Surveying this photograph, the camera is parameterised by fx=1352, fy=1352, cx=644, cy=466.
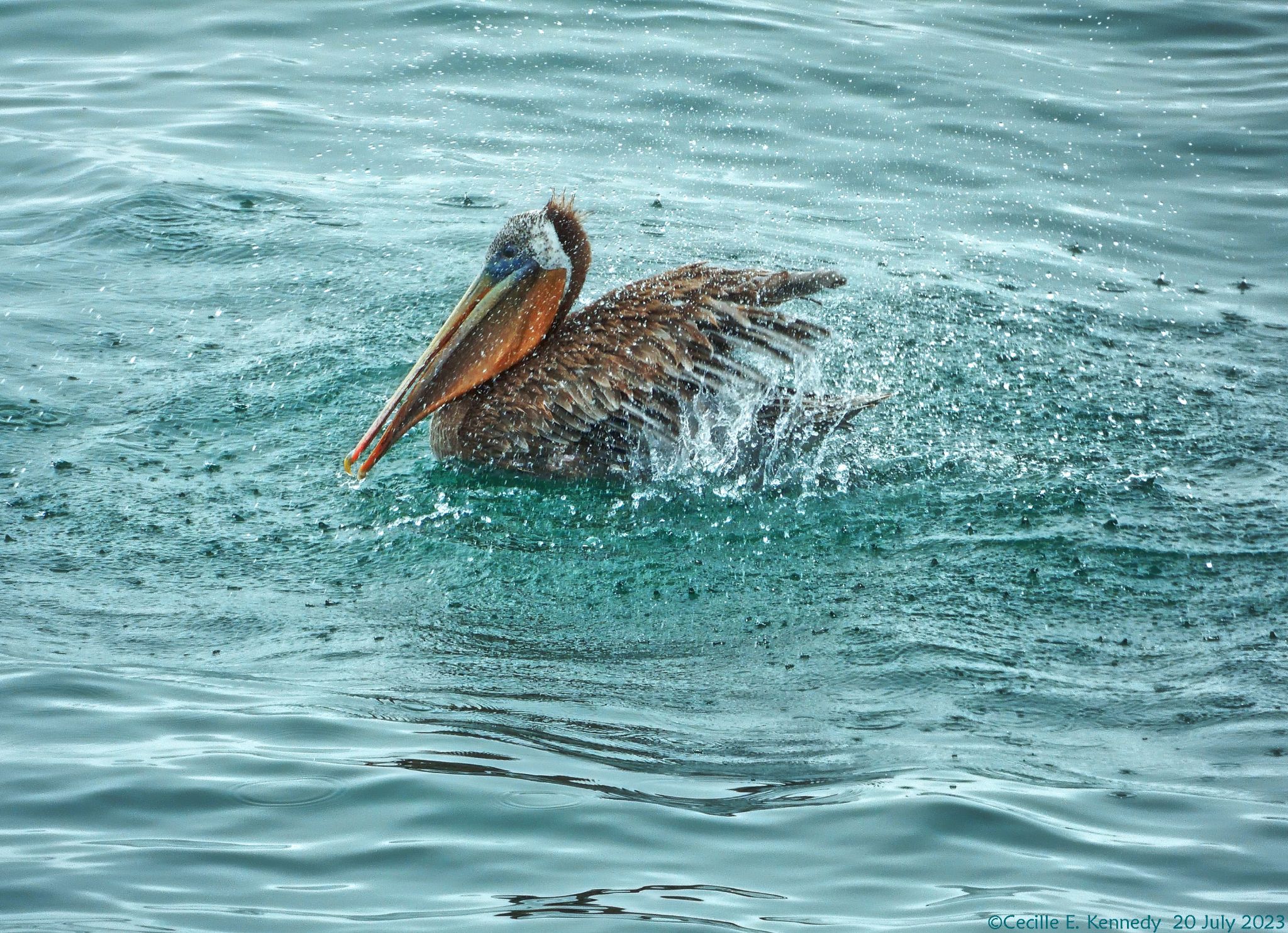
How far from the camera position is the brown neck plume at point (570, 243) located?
6.01m

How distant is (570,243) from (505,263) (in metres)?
0.31

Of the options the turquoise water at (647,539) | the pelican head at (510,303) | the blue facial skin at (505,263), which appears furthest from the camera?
the blue facial skin at (505,263)

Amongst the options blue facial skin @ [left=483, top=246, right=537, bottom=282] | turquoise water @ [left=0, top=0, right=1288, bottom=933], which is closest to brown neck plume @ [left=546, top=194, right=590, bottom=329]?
blue facial skin @ [left=483, top=246, right=537, bottom=282]

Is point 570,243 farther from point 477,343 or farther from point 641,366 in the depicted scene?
point 641,366

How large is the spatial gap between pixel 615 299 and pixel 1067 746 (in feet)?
9.26

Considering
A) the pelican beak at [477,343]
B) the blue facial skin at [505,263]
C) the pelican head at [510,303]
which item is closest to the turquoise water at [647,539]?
the pelican beak at [477,343]

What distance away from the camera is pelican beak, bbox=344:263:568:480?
566 cm

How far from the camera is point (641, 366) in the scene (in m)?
5.58

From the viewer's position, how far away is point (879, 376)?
6578 mm

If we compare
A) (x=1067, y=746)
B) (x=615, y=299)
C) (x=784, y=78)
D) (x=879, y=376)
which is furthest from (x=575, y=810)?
(x=784, y=78)

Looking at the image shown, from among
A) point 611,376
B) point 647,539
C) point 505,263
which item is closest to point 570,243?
point 505,263

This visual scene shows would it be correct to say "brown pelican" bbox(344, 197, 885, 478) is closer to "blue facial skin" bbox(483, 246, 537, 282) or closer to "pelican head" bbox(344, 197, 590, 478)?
"pelican head" bbox(344, 197, 590, 478)

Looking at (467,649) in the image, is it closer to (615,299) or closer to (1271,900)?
(615,299)

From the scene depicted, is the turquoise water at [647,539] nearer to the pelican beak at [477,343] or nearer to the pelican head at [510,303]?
the pelican beak at [477,343]
